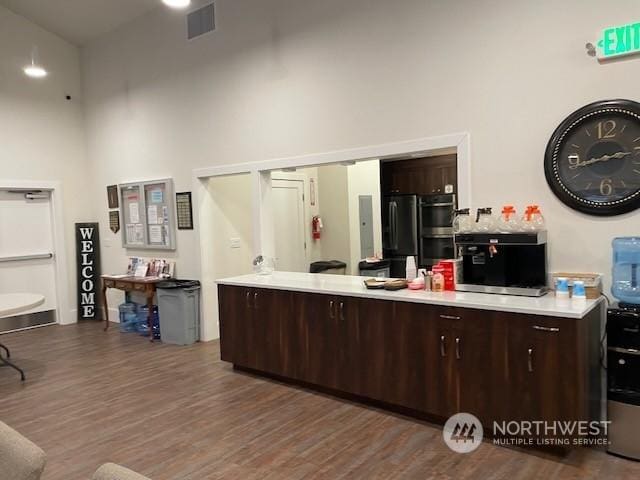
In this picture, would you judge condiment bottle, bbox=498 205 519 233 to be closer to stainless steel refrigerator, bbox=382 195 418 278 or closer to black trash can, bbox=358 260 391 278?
black trash can, bbox=358 260 391 278

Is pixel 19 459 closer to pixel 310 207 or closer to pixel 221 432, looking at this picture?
pixel 221 432

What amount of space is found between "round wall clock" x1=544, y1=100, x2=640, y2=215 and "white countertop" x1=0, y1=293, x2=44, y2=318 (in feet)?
15.3

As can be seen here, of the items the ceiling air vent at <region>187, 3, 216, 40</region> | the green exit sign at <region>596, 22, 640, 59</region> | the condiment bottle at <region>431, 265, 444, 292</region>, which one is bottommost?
the condiment bottle at <region>431, 265, 444, 292</region>

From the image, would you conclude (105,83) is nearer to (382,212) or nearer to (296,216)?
(296,216)

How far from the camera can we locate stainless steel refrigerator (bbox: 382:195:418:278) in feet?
23.5

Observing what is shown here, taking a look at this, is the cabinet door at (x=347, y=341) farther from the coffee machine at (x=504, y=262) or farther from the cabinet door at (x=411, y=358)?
the coffee machine at (x=504, y=262)

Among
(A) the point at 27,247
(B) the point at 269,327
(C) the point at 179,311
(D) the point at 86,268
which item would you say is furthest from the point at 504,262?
(A) the point at 27,247

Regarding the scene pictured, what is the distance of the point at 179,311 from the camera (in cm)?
588

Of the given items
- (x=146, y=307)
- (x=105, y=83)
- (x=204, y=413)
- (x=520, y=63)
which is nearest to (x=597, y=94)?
(x=520, y=63)

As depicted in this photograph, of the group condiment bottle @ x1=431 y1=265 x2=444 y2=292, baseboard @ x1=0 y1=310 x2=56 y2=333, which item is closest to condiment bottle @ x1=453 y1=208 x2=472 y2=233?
condiment bottle @ x1=431 y1=265 x2=444 y2=292

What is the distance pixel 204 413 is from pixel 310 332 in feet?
3.44

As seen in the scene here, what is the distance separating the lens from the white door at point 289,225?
654cm

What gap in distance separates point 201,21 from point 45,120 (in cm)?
318

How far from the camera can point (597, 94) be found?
319 cm
